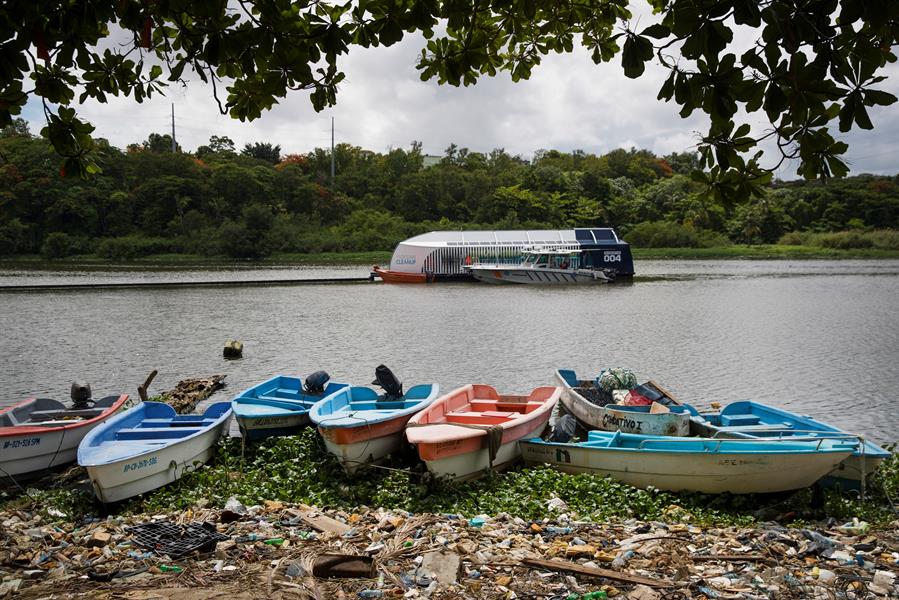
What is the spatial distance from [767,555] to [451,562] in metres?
3.06

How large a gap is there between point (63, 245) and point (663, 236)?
71.2m

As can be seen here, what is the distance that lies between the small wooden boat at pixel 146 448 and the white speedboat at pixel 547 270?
130 feet

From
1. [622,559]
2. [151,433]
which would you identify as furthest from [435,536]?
[151,433]

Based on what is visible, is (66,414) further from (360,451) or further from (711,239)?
(711,239)

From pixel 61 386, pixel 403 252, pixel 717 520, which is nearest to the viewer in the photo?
pixel 717 520

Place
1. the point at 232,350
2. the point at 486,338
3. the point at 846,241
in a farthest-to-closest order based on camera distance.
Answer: the point at 846,241
the point at 486,338
the point at 232,350

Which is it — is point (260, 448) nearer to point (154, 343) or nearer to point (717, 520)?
point (717, 520)

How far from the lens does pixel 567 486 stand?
10078 mm

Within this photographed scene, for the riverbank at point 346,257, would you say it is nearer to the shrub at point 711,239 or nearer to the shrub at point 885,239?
the shrub at point 885,239

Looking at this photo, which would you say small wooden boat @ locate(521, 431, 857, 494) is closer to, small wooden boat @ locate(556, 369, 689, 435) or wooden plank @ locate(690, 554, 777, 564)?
small wooden boat @ locate(556, 369, 689, 435)

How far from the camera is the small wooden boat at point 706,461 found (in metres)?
9.39

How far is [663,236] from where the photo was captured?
9338 centimetres

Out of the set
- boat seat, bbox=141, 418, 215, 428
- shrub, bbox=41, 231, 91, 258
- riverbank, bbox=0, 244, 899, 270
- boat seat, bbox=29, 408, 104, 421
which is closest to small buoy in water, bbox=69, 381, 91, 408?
boat seat, bbox=29, 408, 104, 421

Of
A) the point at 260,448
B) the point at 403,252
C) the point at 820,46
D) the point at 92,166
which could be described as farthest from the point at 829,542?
the point at 403,252
